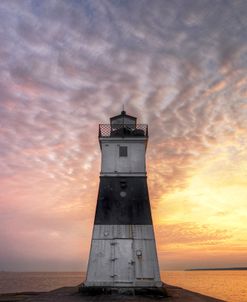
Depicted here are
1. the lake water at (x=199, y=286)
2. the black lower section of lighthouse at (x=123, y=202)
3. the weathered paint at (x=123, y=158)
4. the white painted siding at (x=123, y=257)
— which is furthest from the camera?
the lake water at (x=199, y=286)

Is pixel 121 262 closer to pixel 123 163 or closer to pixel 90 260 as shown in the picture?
pixel 90 260

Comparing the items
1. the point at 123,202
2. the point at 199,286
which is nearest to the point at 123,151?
the point at 123,202

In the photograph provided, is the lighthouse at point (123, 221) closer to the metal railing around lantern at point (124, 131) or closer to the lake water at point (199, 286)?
the metal railing around lantern at point (124, 131)

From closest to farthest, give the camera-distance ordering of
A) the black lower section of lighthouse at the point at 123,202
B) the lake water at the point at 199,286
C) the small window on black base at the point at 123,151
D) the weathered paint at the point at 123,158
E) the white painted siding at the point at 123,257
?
the white painted siding at the point at 123,257 < the black lower section of lighthouse at the point at 123,202 < the weathered paint at the point at 123,158 < the small window on black base at the point at 123,151 < the lake water at the point at 199,286

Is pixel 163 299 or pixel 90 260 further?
pixel 90 260

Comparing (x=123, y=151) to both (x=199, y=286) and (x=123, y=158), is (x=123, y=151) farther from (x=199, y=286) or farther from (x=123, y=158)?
(x=199, y=286)

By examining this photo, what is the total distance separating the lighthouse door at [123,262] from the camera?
17.6 meters

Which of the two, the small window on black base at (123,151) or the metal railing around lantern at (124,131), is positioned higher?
the metal railing around lantern at (124,131)

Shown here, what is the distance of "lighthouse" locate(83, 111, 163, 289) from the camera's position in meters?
17.7

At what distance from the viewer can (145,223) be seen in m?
19.0

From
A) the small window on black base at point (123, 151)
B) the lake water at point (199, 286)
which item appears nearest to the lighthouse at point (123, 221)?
the small window on black base at point (123, 151)

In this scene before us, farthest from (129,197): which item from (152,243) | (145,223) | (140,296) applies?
(140,296)

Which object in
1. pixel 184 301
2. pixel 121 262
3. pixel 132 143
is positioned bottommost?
pixel 184 301

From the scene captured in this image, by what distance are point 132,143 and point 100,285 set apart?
9.53 metres
